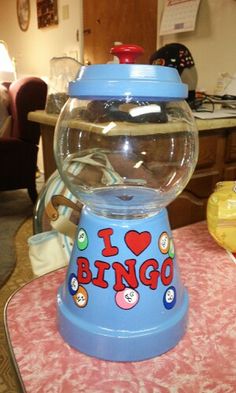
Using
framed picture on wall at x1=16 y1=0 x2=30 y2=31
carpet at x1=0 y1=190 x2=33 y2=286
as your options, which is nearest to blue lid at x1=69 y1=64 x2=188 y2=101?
carpet at x1=0 y1=190 x2=33 y2=286

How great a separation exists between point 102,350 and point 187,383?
96 mm

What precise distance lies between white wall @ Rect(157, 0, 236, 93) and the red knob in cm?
167

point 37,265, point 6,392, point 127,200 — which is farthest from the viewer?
point 6,392

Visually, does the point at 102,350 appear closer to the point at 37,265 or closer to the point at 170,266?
the point at 170,266

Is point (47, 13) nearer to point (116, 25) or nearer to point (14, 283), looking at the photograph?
point (116, 25)

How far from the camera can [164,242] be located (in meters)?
0.43

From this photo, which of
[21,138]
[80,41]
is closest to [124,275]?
[21,138]

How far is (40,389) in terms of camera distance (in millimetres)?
364

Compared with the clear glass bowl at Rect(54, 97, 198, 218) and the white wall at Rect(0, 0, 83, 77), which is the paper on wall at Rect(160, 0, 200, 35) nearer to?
the white wall at Rect(0, 0, 83, 77)

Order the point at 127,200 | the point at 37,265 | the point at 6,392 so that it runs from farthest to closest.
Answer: the point at 6,392 < the point at 37,265 < the point at 127,200

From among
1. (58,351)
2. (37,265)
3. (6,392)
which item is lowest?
(6,392)

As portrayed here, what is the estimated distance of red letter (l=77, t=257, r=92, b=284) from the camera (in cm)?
41

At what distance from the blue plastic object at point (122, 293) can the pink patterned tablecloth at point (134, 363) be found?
0.02m

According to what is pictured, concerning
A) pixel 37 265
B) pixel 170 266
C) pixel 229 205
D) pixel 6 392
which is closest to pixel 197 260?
pixel 229 205
